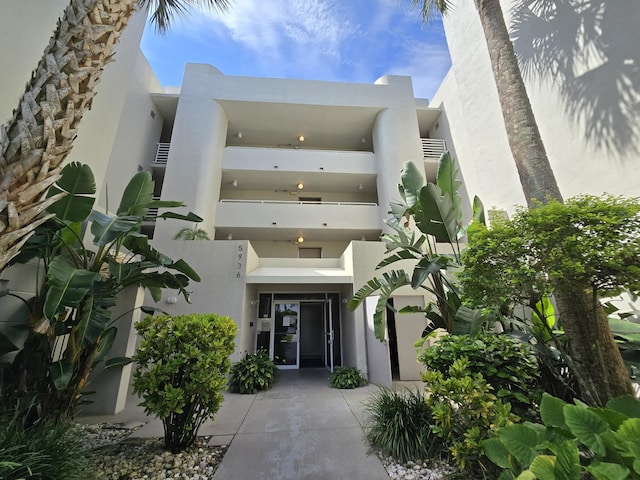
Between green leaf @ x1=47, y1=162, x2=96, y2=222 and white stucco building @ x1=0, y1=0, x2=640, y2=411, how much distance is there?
5.52 ft

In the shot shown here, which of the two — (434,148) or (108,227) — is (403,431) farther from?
(434,148)

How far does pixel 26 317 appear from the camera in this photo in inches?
167

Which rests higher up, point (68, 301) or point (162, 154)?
point (162, 154)

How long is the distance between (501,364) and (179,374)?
4.69 m

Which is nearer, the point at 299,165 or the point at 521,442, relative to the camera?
the point at 521,442

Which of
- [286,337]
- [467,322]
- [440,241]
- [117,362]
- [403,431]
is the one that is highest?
[440,241]

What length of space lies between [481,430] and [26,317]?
22.5 ft

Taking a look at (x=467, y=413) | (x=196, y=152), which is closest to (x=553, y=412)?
(x=467, y=413)

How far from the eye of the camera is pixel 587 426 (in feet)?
6.17

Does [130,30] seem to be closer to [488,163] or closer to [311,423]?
[311,423]

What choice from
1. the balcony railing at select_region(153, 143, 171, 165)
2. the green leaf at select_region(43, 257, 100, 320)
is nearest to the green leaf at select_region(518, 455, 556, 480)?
the green leaf at select_region(43, 257, 100, 320)

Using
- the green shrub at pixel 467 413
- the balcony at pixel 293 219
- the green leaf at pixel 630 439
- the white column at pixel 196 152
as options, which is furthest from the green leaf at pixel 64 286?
the balcony at pixel 293 219

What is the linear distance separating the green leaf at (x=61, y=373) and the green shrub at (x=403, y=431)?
451 centimetres

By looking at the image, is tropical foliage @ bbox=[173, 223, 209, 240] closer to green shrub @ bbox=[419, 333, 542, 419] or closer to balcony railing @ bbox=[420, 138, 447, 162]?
green shrub @ bbox=[419, 333, 542, 419]
